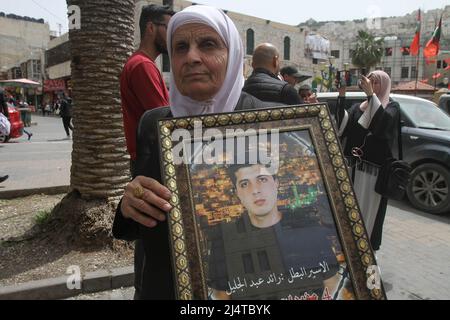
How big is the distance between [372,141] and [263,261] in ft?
10.0

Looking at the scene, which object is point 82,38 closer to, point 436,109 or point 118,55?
point 118,55

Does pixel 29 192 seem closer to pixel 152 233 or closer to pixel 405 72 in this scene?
pixel 152 233

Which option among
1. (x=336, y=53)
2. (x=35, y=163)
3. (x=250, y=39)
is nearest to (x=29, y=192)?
(x=35, y=163)

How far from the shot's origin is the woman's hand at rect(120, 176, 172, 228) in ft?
3.73

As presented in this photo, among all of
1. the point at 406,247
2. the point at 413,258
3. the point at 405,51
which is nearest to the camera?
the point at 413,258

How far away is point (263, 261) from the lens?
113 cm

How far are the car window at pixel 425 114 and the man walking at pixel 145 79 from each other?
18.2 feet

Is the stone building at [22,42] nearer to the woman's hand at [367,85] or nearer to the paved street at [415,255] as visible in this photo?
the paved street at [415,255]

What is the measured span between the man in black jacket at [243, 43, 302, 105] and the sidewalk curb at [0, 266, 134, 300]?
214 centimetres

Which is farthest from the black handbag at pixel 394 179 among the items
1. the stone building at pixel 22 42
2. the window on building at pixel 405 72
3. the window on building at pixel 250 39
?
the window on building at pixel 405 72

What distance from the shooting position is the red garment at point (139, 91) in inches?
99.5

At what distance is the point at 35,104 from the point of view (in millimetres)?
44562
